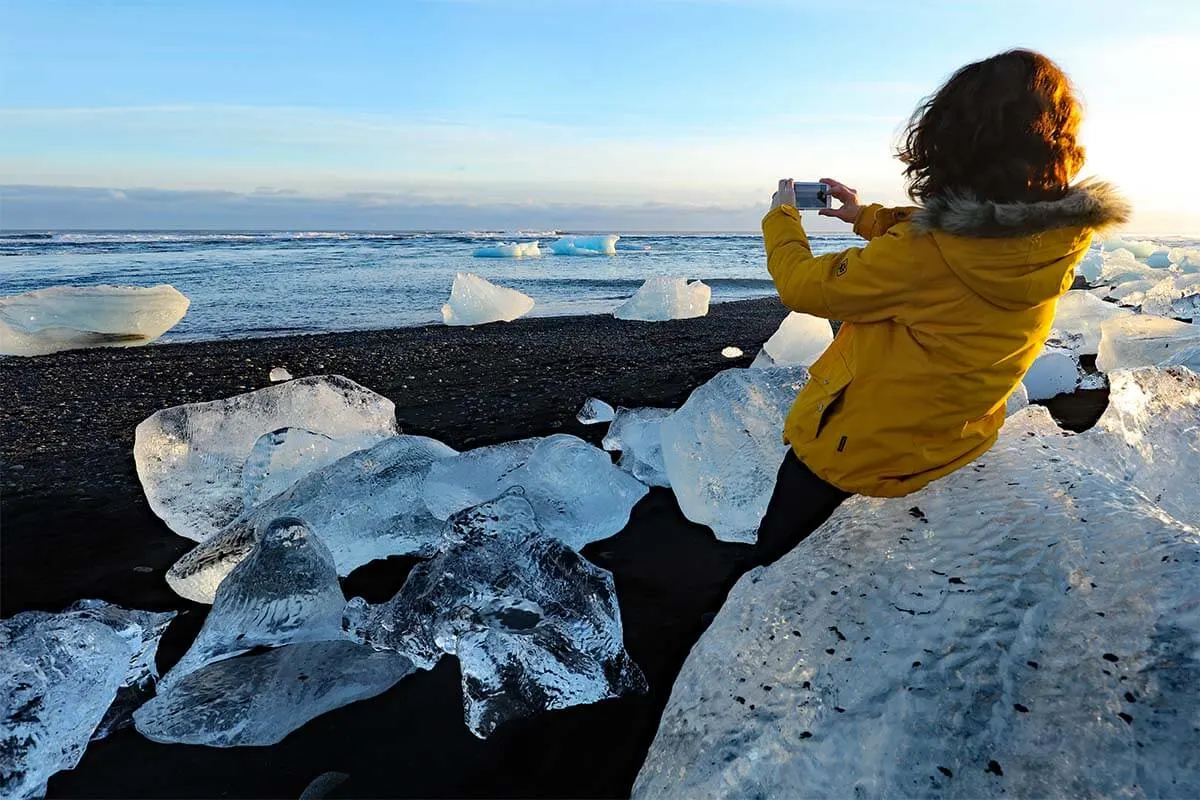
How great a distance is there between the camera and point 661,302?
8.91 m

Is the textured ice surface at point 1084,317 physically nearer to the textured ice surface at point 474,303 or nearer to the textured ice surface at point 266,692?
the textured ice surface at point 474,303

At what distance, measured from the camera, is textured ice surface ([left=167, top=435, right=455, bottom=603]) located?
8.41 feet

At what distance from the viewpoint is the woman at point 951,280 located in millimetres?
1564

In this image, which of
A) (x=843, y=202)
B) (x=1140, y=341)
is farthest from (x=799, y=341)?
(x=843, y=202)

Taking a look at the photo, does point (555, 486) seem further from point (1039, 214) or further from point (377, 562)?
point (1039, 214)

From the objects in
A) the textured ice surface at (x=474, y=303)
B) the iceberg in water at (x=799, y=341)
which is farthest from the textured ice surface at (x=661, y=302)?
the iceberg in water at (x=799, y=341)

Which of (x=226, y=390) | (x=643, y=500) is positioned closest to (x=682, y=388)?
(x=643, y=500)

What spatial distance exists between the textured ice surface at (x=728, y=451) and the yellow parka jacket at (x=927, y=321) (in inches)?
29.2

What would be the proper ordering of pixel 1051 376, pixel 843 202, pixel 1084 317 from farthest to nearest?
pixel 1084 317 < pixel 1051 376 < pixel 843 202

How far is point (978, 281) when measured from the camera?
5.23 feet

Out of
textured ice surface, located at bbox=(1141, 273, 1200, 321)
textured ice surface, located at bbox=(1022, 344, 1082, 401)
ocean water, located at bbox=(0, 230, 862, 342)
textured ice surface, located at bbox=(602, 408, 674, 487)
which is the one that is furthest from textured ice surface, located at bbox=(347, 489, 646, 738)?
textured ice surface, located at bbox=(1141, 273, 1200, 321)

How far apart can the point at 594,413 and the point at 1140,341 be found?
3.51 m

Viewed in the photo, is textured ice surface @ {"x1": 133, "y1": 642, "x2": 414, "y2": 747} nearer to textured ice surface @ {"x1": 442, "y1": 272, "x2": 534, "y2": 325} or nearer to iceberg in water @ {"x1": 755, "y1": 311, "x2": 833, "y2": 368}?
iceberg in water @ {"x1": 755, "y1": 311, "x2": 833, "y2": 368}

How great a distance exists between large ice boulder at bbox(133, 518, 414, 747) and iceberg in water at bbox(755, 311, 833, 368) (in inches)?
157
